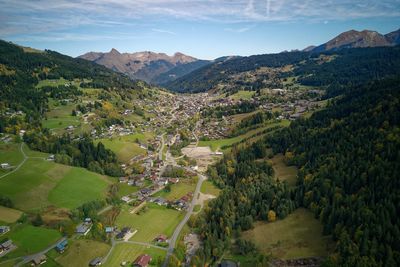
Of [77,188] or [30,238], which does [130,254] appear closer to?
[30,238]

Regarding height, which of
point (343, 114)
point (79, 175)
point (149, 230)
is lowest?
point (149, 230)

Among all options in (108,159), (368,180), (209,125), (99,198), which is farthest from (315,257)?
Result: (209,125)

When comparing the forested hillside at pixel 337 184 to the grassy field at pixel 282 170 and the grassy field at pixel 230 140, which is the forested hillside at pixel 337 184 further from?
the grassy field at pixel 230 140

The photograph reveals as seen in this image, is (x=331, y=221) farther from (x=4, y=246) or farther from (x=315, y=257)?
(x=4, y=246)

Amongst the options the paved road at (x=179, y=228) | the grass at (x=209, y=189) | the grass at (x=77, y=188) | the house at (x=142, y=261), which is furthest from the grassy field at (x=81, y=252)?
the grass at (x=209, y=189)

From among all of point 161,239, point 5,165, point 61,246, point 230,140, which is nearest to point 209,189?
point 161,239

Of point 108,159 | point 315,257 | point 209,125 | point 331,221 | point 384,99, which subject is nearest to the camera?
point 315,257

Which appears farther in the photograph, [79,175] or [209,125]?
[209,125]

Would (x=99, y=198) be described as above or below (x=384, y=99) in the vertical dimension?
below
